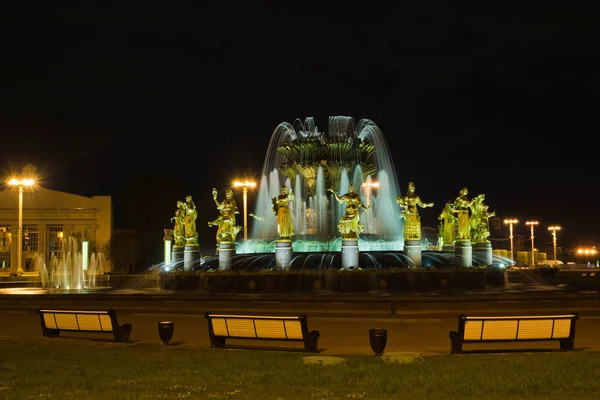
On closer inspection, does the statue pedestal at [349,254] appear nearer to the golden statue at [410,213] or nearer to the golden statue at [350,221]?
the golden statue at [350,221]

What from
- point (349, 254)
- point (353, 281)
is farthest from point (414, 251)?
point (353, 281)

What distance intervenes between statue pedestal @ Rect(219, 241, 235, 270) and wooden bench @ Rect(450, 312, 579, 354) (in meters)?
18.5

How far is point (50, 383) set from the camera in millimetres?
9359

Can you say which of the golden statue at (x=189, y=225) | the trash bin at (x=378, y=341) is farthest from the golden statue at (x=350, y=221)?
the trash bin at (x=378, y=341)

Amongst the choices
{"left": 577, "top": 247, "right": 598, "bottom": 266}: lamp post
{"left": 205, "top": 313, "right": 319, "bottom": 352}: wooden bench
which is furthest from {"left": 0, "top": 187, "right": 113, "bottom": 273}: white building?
{"left": 205, "top": 313, "right": 319, "bottom": 352}: wooden bench

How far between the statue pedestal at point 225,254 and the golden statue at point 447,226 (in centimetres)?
981

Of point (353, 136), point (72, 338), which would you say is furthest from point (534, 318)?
point (353, 136)

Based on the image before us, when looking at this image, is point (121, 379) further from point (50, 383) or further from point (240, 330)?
point (240, 330)

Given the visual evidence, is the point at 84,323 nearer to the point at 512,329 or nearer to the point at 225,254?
the point at 512,329

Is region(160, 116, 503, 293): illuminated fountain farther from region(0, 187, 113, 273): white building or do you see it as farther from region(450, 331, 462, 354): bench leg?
region(0, 187, 113, 273): white building

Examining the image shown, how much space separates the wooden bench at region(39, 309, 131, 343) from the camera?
13657mm

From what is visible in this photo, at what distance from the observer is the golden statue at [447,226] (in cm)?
3219

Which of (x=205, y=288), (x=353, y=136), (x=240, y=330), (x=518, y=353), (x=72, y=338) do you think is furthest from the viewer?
(x=353, y=136)

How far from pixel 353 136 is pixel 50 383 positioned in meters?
27.8
